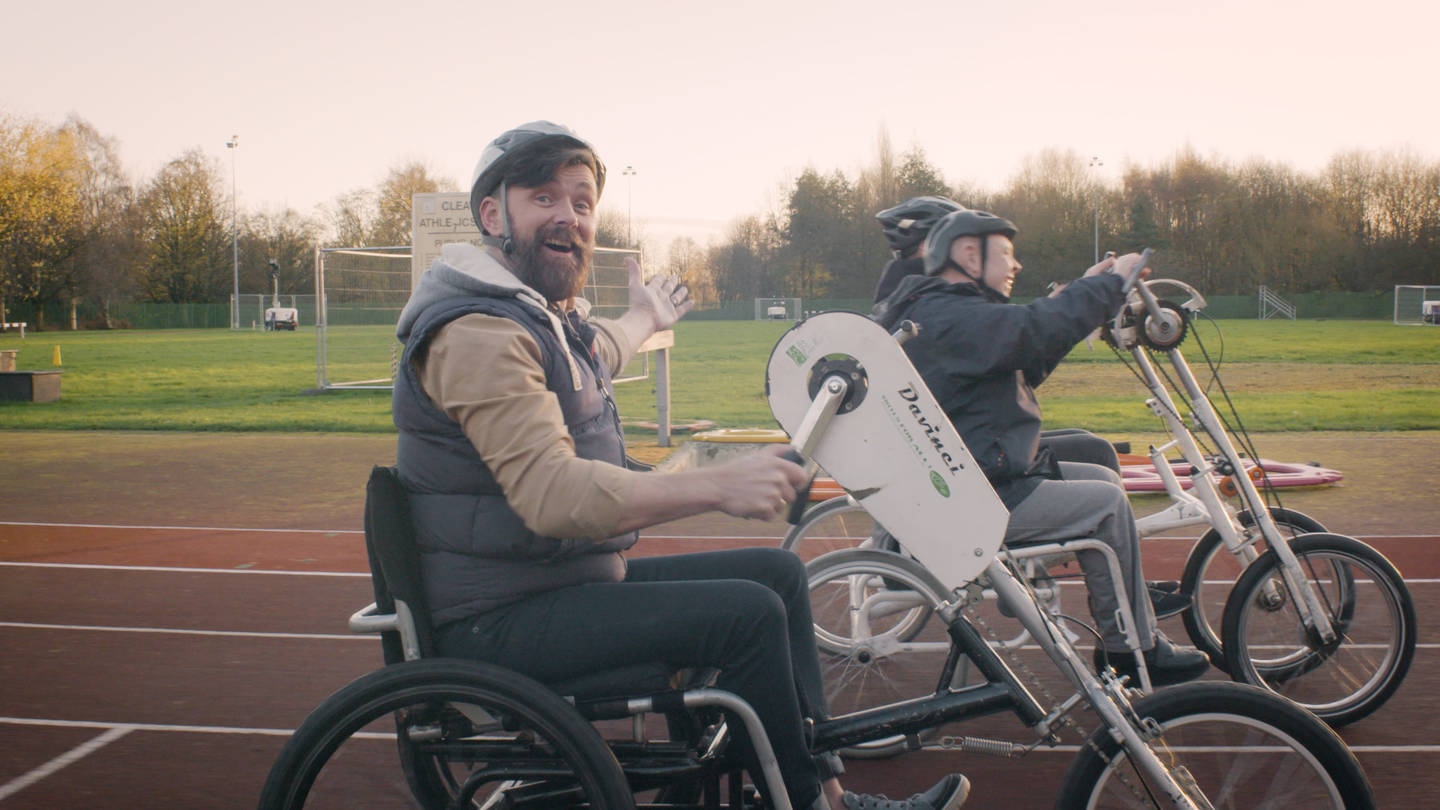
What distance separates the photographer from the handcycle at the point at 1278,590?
12.7 ft

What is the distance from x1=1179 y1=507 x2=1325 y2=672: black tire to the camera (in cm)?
Answer: 411

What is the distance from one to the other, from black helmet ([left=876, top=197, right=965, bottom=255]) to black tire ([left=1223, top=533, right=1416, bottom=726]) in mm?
1686

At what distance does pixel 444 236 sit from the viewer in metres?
12.7

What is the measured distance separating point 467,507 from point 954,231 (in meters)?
2.20

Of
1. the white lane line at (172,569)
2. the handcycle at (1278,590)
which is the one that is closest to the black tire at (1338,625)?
the handcycle at (1278,590)

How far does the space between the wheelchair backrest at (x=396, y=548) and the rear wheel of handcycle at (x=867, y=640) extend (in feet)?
5.29

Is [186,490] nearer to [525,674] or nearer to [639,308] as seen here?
[639,308]

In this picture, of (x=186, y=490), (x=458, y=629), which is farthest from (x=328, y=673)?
(x=186, y=490)

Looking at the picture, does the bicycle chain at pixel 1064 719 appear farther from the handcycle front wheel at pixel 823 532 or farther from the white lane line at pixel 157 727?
the white lane line at pixel 157 727

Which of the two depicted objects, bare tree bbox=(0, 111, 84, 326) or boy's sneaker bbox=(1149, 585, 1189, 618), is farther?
bare tree bbox=(0, 111, 84, 326)

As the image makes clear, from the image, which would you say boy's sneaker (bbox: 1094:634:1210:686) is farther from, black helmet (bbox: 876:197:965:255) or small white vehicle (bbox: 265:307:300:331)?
small white vehicle (bbox: 265:307:300:331)

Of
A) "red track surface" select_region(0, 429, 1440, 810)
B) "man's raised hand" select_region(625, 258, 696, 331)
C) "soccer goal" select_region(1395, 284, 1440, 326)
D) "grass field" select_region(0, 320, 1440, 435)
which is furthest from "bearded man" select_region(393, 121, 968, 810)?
"soccer goal" select_region(1395, 284, 1440, 326)

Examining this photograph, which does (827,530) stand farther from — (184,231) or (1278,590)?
(184,231)

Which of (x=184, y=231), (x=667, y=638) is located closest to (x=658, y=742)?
(x=667, y=638)
